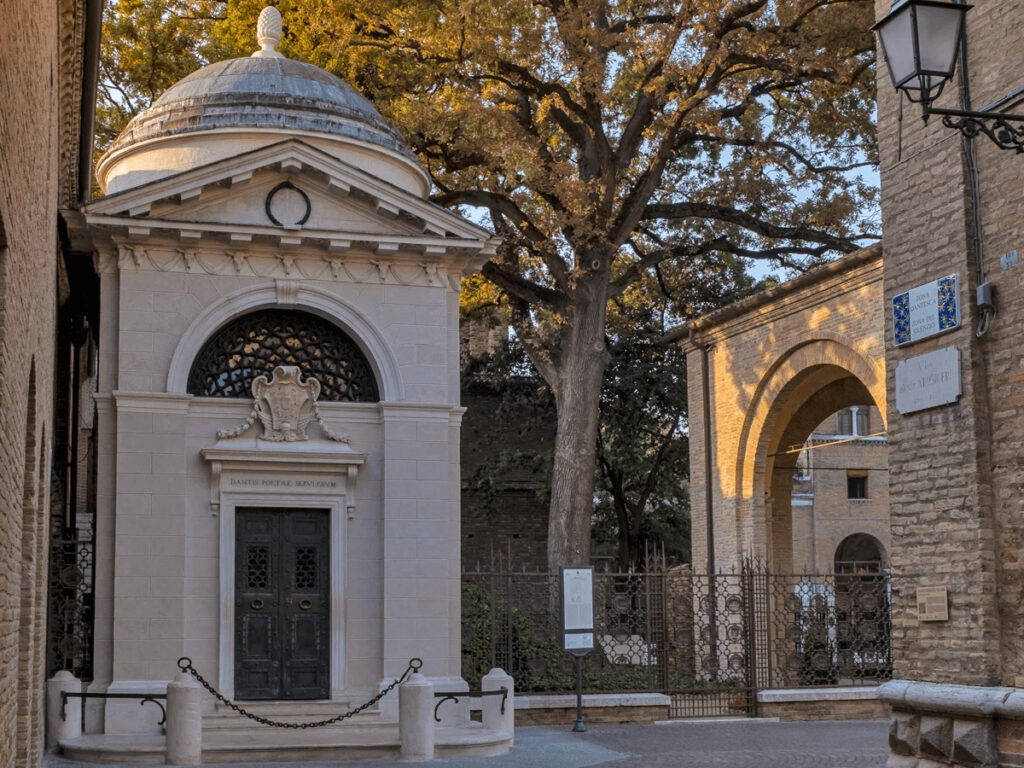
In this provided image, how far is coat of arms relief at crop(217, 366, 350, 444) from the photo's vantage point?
16.6 metres

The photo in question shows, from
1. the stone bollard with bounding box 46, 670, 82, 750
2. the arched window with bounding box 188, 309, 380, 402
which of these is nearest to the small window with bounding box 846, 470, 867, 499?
the arched window with bounding box 188, 309, 380, 402

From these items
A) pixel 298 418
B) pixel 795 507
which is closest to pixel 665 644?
pixel 298 418

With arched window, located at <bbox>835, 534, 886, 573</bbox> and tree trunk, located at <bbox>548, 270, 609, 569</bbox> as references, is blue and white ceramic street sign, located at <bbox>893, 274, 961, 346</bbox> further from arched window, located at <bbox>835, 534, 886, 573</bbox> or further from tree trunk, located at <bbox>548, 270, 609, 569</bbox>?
arched window, located at <bbox>835, 534, 886, 573</bbox>

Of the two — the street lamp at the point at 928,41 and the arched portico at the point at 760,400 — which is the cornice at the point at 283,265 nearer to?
the arched portico at the point at 760,400

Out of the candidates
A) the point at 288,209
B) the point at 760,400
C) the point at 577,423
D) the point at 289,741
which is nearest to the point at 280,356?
the point at 288,209

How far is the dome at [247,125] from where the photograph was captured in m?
17.6

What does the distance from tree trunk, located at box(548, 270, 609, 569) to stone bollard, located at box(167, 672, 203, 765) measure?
349 inches

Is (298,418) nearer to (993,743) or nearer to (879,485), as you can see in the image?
(993,743)

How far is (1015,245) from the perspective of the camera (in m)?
11.4

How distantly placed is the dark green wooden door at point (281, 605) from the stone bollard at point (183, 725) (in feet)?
6.86

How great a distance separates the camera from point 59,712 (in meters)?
14.9

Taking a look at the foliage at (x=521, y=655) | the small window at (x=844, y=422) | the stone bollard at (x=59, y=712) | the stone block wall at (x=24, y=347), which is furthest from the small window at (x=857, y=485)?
the stone block wall at (x=24, y=347)

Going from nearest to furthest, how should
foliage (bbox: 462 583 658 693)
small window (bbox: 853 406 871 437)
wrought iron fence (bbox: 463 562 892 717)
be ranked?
foliage (bbox: 462 583 658 693) → wrought iron fence (bbox: 463 562 892 717) → small window (bbox: 853 406 871 437)

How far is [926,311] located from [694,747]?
6.47 metres
